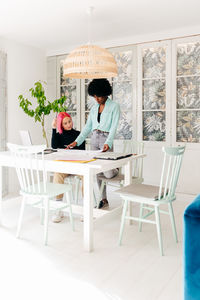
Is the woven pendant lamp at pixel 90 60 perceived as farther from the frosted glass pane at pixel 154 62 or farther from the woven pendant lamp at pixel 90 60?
the frosted glass pane at pixel 154 62

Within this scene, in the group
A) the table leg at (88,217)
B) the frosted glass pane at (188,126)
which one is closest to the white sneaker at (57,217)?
the table leg at (88,217)

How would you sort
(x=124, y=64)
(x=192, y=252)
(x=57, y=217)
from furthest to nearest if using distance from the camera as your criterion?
(x=124, y=64) < (x=57, y=217) < (x=192, y=252)

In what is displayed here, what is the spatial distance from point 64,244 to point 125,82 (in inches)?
113

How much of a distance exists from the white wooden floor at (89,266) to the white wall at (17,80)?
2.04 meters

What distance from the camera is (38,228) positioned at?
3.13m

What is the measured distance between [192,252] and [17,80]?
422 centimetres

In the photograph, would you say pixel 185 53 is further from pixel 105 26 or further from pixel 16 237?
pixel 16 237

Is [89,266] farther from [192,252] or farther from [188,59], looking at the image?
[188,59]

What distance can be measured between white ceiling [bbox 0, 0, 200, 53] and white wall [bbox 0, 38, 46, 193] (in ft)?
0.65

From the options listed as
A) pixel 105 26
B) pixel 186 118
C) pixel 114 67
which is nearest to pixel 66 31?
pixel 105 26

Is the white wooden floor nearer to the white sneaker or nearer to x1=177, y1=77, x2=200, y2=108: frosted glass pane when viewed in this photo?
the white sneaker

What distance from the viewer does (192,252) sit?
52.6 inches

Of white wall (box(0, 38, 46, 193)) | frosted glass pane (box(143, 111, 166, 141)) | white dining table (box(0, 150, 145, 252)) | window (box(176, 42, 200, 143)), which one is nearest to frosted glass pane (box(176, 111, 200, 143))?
window (box(176, 42, 200, 143))

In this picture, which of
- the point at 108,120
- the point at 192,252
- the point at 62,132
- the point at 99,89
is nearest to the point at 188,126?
the point at 108,120
